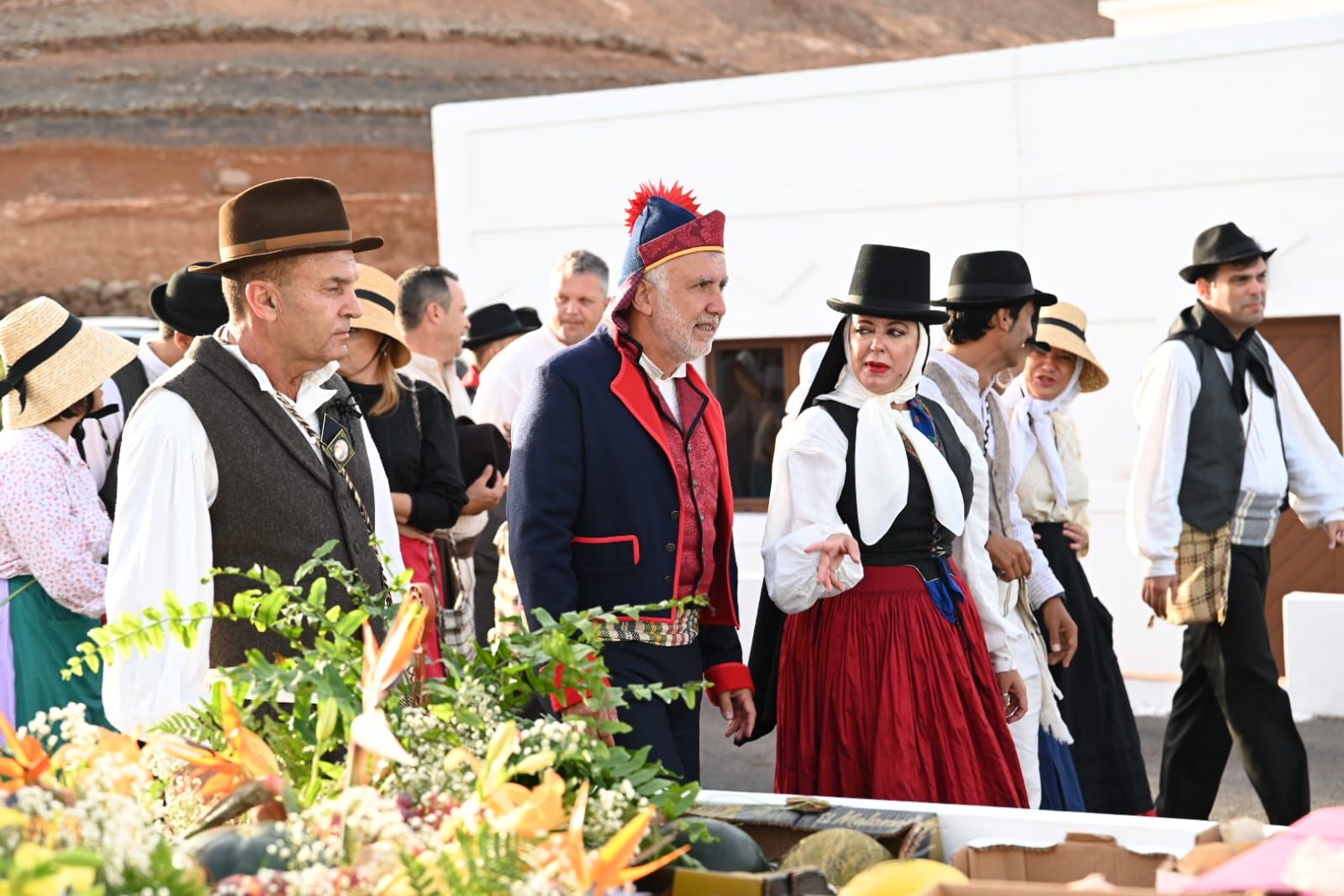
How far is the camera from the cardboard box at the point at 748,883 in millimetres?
2133

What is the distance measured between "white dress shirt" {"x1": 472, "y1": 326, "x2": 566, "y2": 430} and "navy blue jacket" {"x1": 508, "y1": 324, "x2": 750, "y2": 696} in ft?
10.1

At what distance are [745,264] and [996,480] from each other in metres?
7.12

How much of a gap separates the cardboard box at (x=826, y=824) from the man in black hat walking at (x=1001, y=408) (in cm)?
241

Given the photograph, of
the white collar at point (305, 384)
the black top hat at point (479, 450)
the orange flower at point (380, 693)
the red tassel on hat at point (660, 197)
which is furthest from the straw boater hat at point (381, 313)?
the orange flower at point (380, 693)

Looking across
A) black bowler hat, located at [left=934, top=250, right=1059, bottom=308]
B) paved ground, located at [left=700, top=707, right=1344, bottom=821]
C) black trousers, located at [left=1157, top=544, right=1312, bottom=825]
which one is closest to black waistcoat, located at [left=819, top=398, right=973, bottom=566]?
black bowler hat, located at [left=934, top=250, right=1059, bottom=308]

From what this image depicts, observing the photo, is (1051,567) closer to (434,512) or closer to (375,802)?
(434,512)

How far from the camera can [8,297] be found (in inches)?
1296

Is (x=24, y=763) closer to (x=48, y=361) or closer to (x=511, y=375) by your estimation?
(x=48, y=361)

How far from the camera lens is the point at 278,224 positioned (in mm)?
3256

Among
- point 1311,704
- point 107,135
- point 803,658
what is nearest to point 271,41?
point 107,135

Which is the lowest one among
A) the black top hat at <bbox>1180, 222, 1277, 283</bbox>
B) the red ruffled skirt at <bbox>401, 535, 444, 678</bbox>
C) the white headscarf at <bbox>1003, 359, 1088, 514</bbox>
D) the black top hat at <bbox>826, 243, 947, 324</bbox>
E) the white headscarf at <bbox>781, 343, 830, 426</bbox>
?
the red ruffled skirt at <bbox>401, 535, 444, 678</bbox>

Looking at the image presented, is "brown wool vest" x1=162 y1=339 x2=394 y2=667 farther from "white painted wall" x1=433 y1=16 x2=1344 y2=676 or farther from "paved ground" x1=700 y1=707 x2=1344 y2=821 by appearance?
"white painted wall" x1=433 y1=16 x2=1344 y2=676

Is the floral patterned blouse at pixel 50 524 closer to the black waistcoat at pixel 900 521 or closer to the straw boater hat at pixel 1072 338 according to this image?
the black waistcoat at pixel 900 521

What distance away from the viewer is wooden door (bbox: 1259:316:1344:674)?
10.2 m
